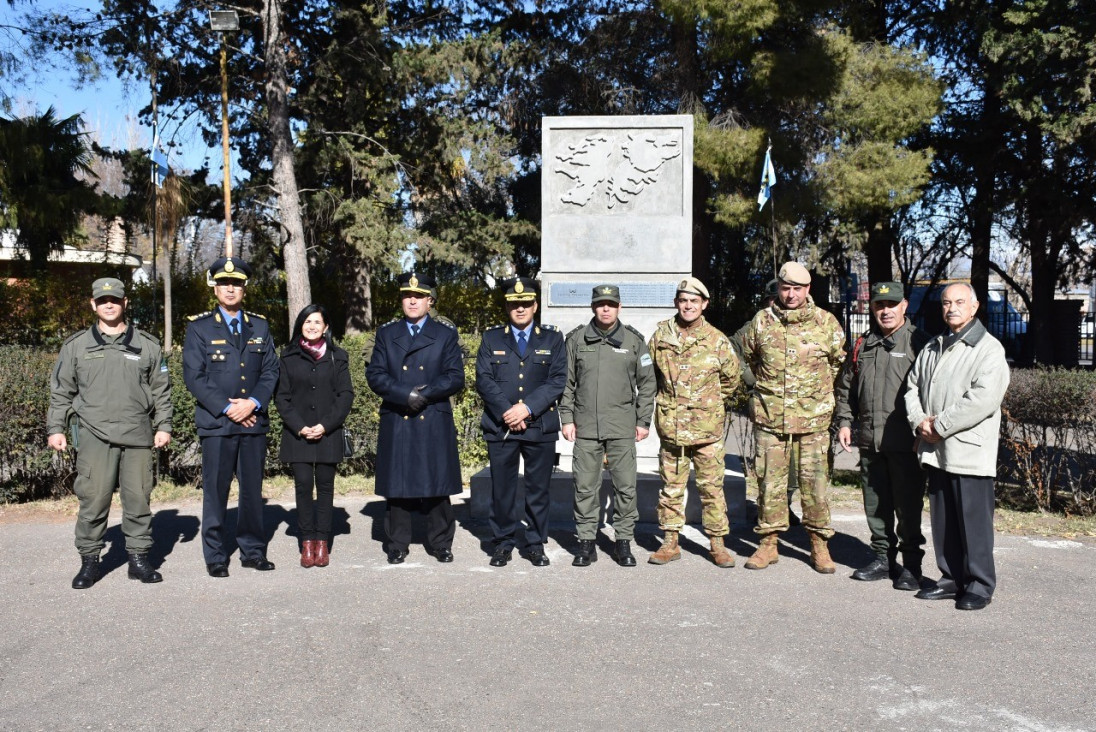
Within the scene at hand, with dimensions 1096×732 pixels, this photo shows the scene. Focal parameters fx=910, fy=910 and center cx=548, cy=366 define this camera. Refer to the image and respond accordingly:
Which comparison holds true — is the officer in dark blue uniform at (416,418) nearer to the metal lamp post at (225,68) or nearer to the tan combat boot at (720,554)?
the tan combat boot at (720,554)

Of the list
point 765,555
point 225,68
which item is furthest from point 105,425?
point 225,68

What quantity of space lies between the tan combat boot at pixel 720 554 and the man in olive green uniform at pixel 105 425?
340cm

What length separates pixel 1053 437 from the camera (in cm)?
732

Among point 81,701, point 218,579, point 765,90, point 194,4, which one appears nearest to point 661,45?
point 765,90

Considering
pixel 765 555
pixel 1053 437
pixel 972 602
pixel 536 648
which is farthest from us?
pixel 1053 437

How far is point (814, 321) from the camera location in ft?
18.5

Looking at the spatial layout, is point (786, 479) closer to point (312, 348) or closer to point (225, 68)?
point (312, 348)

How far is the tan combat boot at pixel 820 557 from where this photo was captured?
5587mm

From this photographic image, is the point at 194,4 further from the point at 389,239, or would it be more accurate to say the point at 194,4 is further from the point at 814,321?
the point at 814,321

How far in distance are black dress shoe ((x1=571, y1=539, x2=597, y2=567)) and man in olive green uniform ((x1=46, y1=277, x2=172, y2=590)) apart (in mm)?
2536

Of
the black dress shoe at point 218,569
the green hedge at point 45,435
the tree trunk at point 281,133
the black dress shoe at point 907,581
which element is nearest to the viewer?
the black dress shoe at point 907,581

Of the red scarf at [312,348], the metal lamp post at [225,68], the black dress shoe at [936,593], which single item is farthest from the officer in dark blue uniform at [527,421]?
the metal lamp post at [225,68]

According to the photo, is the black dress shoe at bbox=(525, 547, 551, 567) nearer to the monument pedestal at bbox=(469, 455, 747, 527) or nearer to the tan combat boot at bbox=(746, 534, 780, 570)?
the monument pedestal at bbox=(469, 455, 747, 527)

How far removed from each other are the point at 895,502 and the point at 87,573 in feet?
15.7
